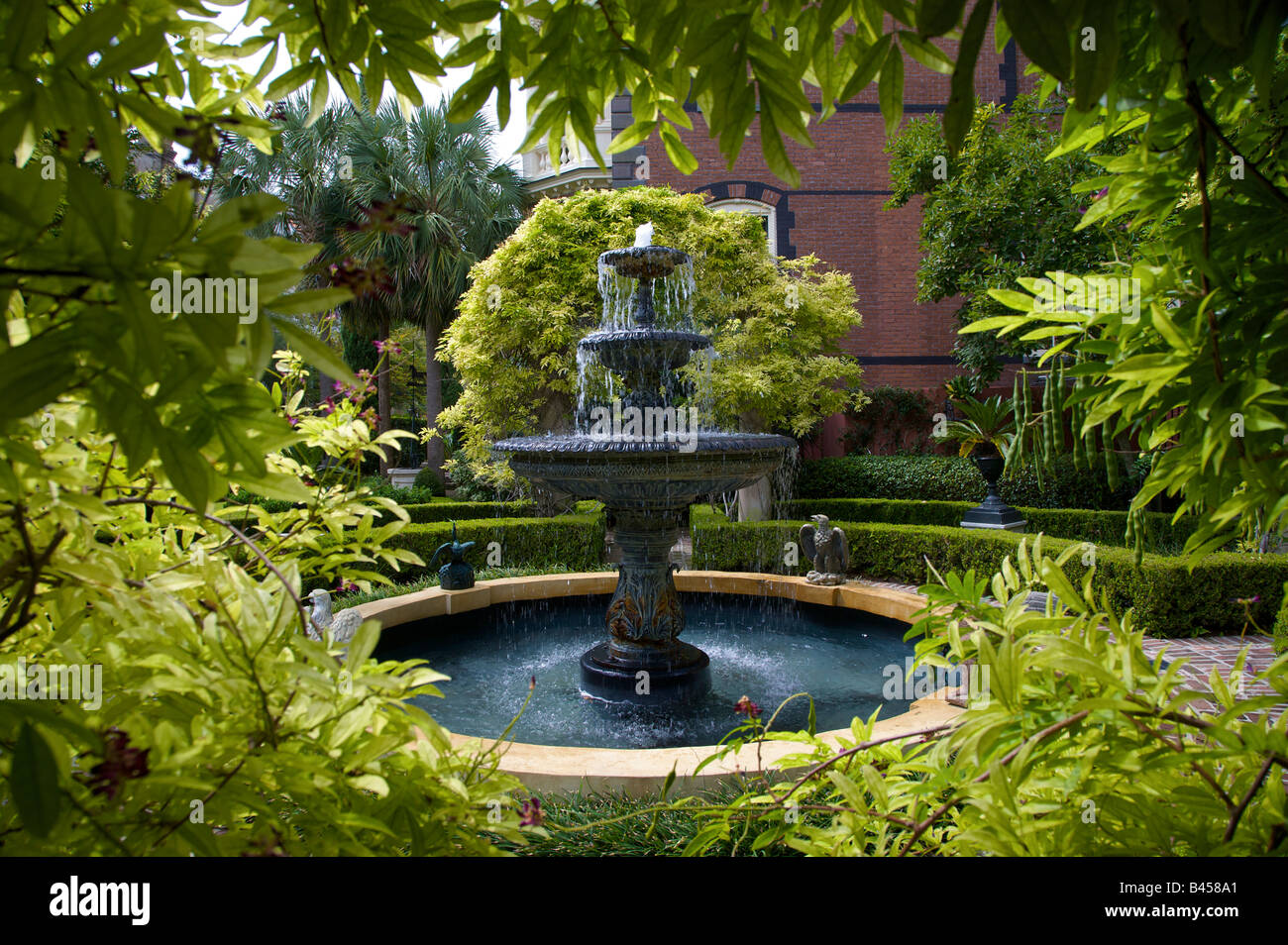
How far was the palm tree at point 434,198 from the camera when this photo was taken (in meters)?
19.4

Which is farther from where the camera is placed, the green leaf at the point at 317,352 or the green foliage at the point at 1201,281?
the green foliage at the point at 1201,281

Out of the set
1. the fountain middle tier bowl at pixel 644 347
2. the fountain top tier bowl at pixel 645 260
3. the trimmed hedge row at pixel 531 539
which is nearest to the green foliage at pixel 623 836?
the fountain middle tier bowl at pixel 644 347

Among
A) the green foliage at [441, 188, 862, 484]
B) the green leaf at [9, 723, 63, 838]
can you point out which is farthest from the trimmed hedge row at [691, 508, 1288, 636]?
the green leaf at [9, 723, 63, 838]

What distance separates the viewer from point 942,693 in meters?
4.55

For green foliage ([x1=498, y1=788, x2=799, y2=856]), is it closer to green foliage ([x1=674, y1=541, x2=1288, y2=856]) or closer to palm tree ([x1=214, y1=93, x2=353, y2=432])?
green foliage ([x1=674, y1=541, x2=1288, y2=856])

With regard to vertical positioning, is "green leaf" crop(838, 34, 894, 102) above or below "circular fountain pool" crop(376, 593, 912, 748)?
above

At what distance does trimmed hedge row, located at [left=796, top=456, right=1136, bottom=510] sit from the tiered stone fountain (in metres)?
8.92

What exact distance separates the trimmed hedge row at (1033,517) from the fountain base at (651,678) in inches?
275

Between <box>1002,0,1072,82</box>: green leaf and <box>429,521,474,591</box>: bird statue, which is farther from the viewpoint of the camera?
<box>429,521,474,591</box>: bird statue

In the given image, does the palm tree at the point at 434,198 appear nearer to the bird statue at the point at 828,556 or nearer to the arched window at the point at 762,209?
the arched window at the point at 762,209

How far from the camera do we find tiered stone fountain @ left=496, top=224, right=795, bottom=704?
196 inches

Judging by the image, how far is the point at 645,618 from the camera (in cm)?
573
